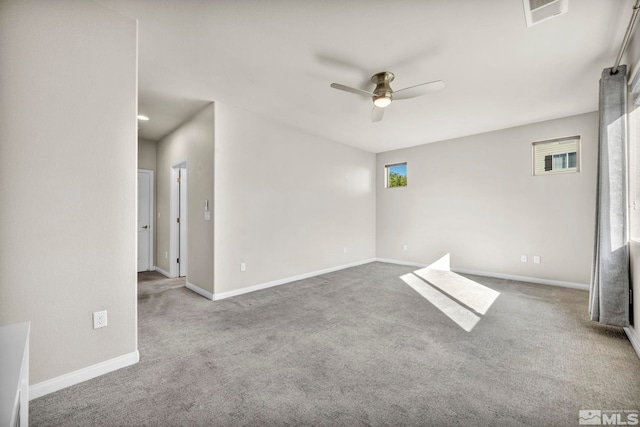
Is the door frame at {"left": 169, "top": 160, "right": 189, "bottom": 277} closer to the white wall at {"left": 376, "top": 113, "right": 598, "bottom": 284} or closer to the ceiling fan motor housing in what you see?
the ceiling fan motor housing

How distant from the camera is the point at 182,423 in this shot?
1.56 meters

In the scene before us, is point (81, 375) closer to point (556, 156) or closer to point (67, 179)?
point (67, 179)

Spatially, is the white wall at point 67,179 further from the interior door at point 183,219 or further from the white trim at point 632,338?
the white trim at point 632,338

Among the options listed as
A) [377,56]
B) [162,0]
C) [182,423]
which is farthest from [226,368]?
[377,56]

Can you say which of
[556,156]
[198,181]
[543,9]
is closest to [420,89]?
[543,9]

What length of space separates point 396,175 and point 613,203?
13.5 ft

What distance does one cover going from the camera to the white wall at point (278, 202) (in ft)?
12.9

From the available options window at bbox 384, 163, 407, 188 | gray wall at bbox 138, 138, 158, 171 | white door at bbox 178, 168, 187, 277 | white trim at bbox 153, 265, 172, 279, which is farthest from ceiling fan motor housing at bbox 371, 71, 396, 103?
gray wall at bbox 138, 138, 158, 171

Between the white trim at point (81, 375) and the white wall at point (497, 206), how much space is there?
17.4 ft

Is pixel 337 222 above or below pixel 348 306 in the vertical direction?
above

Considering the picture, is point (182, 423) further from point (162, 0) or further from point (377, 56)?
point (377, 56)

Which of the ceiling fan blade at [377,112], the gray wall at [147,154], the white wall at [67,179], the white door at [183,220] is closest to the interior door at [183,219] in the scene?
the white door at [183,220]

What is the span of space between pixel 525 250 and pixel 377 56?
4174 millimetres

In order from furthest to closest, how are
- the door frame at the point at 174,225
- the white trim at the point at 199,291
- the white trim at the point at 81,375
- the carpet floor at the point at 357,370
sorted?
the door frame at the point at 174,225 → the white trim at the point at 199,291 → the white trim at the point at 81,375 → the carpet floor at the point at 357,370
